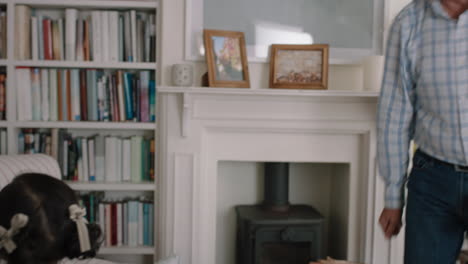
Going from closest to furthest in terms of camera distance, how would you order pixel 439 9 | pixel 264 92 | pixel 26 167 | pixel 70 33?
pixel 439 9 < pixel 26 167 < pixel 264 92 < pixel 70 33

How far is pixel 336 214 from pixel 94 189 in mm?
1345

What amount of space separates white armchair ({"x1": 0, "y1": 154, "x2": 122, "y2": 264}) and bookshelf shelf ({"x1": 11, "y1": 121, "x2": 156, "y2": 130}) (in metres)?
0.42

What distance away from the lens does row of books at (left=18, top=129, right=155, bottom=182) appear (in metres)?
2.29

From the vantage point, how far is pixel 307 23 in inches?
86.4

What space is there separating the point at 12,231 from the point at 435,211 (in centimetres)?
110

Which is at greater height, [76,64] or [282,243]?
[76,64]

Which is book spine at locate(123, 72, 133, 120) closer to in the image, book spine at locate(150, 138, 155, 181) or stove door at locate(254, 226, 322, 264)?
book spine at locate(150, 138, 155, 181)

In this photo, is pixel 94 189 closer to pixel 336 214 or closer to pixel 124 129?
pixel 124 129

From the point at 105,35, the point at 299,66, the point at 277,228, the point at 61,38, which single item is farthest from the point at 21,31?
the point at 277,228

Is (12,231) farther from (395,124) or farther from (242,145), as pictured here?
(242,145)

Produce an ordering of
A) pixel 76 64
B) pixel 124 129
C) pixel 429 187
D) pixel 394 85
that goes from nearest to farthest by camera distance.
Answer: pixel 429 187 → pixel 394 85 → pixel 76 64 → pixel 124 129

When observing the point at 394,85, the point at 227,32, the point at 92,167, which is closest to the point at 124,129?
the point at 92,167

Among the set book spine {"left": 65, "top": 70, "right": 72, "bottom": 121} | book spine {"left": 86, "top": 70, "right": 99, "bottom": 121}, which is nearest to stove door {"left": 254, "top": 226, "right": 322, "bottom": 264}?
book spine {"left": 86, "top": 70, "right": 99, "bottom": 121}

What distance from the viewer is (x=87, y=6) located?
2.23m
